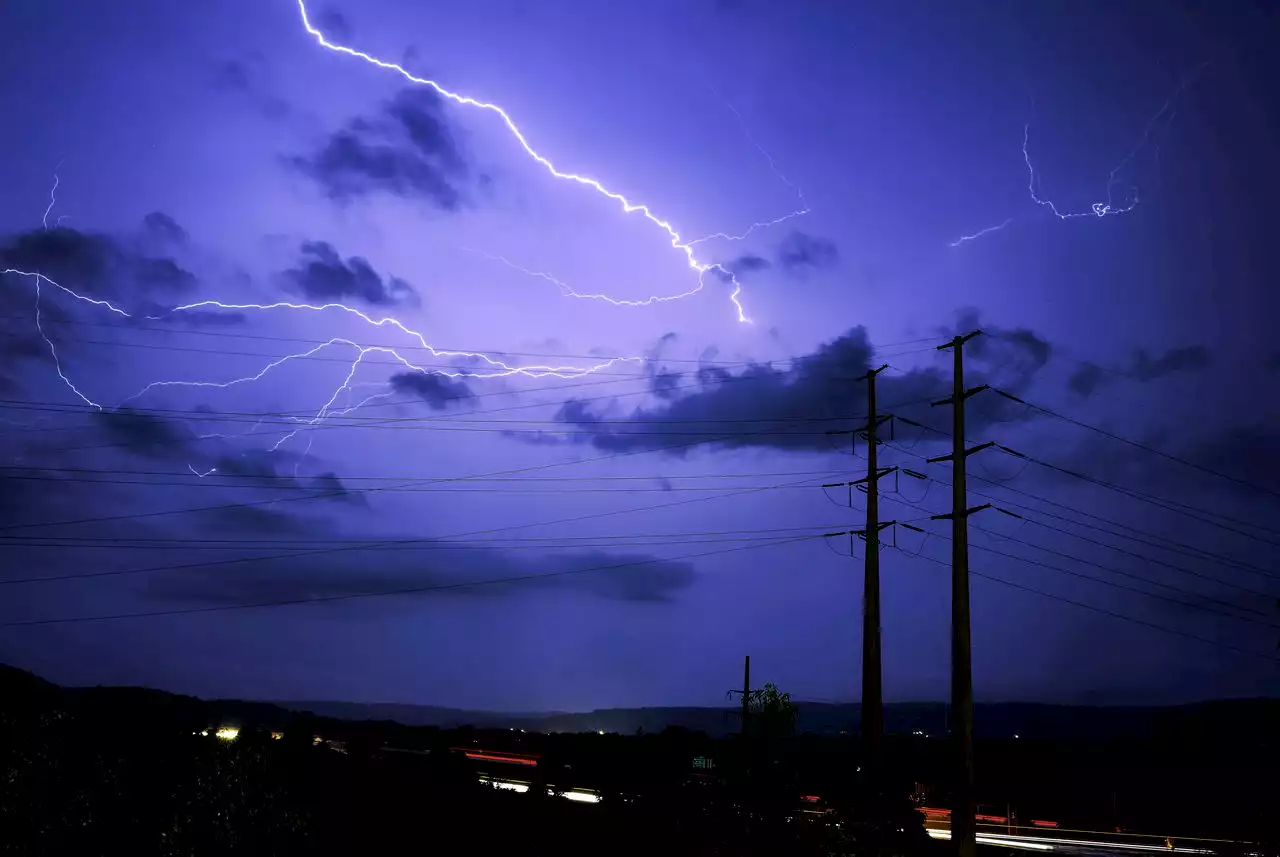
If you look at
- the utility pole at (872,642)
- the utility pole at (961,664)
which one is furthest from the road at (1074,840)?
the utility pole at (961,664)

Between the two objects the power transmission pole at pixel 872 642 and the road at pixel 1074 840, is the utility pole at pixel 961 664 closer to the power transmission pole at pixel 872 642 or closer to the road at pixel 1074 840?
the power transmission pole at pixel 872 642

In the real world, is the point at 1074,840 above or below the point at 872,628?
below

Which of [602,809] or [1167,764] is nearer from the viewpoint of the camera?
[602,809]

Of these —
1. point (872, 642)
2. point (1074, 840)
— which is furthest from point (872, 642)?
point (1074, 840)

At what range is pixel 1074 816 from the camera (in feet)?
126

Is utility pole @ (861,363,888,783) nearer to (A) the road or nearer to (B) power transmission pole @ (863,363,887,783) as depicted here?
(B) power transmission pole @ (863,363,887,783)

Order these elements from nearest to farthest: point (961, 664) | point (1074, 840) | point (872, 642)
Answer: point (961, 664), point (872, 642), point (1074, 840)

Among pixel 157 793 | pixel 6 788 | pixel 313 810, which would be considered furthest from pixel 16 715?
pixel 313 810

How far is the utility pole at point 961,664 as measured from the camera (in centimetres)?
1609

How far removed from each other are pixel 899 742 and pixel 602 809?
57.7 m

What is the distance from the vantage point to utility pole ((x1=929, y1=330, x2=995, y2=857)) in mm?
16094

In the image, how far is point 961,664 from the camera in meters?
17.4

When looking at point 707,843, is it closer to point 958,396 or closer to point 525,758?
point 958,396

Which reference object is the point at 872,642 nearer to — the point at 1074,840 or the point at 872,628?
the point at 872,628
